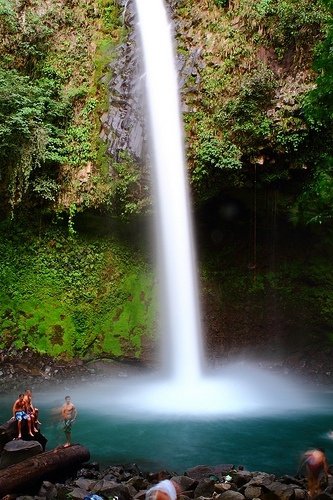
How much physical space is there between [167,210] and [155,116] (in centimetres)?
267

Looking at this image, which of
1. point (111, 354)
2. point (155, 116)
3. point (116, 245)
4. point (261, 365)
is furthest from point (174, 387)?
point (155, 116)

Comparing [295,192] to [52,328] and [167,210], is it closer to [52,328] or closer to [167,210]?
[167,210]

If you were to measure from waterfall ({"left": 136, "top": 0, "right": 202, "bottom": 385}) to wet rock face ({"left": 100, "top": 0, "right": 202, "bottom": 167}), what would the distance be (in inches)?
9.4

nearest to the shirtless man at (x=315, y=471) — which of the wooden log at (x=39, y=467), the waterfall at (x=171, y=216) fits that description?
the wooden log at (x=39, y=467)

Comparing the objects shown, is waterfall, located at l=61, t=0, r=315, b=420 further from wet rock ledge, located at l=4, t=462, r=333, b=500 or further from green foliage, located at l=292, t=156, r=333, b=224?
wet rock ledge, located at l=4, t=462, r=333, b=500

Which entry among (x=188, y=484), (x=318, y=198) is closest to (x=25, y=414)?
(x=188, y=484)

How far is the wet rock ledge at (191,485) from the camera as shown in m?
6.13

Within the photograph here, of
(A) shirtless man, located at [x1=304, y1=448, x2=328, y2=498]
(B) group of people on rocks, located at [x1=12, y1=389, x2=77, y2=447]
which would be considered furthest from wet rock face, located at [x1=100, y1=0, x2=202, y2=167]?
(A) shirtless man, located at [x1=304, y1=448, x2=328, y2=498]

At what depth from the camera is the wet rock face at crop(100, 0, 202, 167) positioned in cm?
1345

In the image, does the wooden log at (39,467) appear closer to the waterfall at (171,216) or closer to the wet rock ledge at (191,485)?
the wet rock ledge at (191,485)

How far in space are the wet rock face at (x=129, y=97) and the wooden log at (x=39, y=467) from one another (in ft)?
26.7

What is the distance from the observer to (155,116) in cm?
1354

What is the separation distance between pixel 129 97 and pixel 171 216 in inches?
144

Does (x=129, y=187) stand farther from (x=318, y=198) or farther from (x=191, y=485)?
(x=191, y=485)
